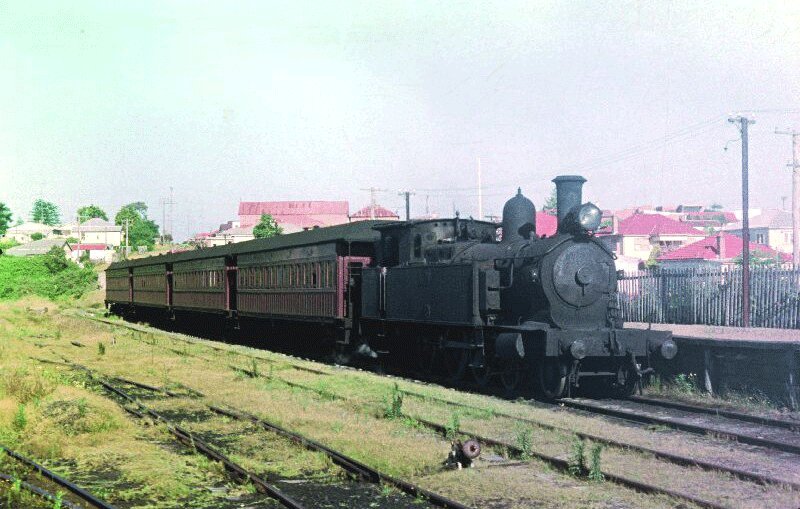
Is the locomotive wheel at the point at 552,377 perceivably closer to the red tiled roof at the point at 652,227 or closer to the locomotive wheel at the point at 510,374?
the locomotive wheel at the point at 510,374

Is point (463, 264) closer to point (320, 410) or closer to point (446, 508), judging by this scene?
point (320, 410)

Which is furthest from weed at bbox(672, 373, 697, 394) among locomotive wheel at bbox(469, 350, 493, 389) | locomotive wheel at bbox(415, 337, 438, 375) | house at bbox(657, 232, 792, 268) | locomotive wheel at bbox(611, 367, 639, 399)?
house at bbox(657, 232, 792, 268)

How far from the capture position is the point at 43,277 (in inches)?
2495

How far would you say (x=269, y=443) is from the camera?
9305 millimetres

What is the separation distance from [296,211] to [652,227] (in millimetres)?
79788

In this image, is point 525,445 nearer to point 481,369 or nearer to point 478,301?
point 478,301

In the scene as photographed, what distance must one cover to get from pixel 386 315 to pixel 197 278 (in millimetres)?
16230

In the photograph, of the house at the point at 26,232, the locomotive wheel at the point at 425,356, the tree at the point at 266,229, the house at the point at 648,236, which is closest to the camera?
the locomotive wheel at the point at 425,356

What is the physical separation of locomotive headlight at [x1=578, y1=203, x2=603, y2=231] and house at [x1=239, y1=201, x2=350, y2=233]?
12952cm

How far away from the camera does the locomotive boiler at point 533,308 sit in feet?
40.6

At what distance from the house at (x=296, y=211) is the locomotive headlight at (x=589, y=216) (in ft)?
425

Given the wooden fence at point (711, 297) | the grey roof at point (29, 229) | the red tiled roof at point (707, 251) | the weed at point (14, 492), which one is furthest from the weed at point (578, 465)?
the grey roof at point (29, 229)

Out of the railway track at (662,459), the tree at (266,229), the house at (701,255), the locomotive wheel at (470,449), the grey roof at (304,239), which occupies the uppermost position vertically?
the tree at (266,229)

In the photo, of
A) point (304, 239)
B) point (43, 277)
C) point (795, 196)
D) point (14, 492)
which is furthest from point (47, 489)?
point (43, 277)
